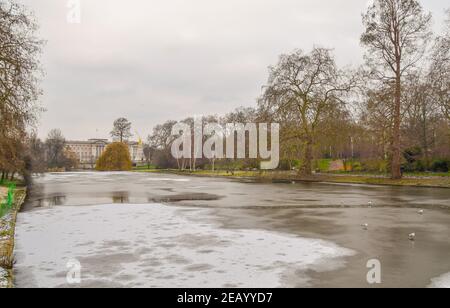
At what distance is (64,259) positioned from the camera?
820 cm

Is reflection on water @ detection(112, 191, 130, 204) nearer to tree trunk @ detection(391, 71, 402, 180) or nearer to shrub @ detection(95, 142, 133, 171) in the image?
tree trunk @ detection(391, 71, 402, 180)

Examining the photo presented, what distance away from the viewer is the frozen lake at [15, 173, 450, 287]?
6.82 metres

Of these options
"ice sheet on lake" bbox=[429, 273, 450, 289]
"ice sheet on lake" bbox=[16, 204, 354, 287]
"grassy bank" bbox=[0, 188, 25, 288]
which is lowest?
"ice sheet on lake" bbox=[16, 204, 354, 287]

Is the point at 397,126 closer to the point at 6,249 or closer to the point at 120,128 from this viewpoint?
the point at 6,249

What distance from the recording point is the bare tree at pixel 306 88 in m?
41.2

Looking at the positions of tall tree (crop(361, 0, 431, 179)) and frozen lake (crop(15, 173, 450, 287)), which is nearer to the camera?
frozen lake (crop(15, 173, 450, 287))

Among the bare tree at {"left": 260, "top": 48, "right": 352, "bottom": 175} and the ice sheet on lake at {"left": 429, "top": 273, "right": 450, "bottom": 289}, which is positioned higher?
the bare tree at {"left": 260, "top": 48, "right": 352, "bottom": 175}

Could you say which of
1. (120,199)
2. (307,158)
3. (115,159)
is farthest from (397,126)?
(115,159)

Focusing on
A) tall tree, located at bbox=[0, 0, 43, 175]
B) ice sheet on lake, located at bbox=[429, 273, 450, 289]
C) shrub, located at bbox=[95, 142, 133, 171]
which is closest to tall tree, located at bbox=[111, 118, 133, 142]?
shrub, located at bbox=[95, 142, 133, 171]

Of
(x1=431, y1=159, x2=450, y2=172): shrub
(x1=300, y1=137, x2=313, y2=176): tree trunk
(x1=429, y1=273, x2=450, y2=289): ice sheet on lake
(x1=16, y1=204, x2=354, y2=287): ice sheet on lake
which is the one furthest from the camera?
(x1=300, y1=137, x2=313, y2=176): tree trunk

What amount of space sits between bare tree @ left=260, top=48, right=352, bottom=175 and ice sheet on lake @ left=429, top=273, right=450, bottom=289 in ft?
114

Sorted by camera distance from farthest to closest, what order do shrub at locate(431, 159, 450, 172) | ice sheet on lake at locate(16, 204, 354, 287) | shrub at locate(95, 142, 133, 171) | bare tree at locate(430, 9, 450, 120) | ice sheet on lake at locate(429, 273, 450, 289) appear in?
shrub at locate(95, 142, 133, 171) → shrub at locate(431, 159, 450, 172) → bare tree at locate(430, 9, 450, 120) → ice sheet on lake at locate(16, 204, 354, 287) → ice sheet on lake at locate(429, 273, 450, 289)
